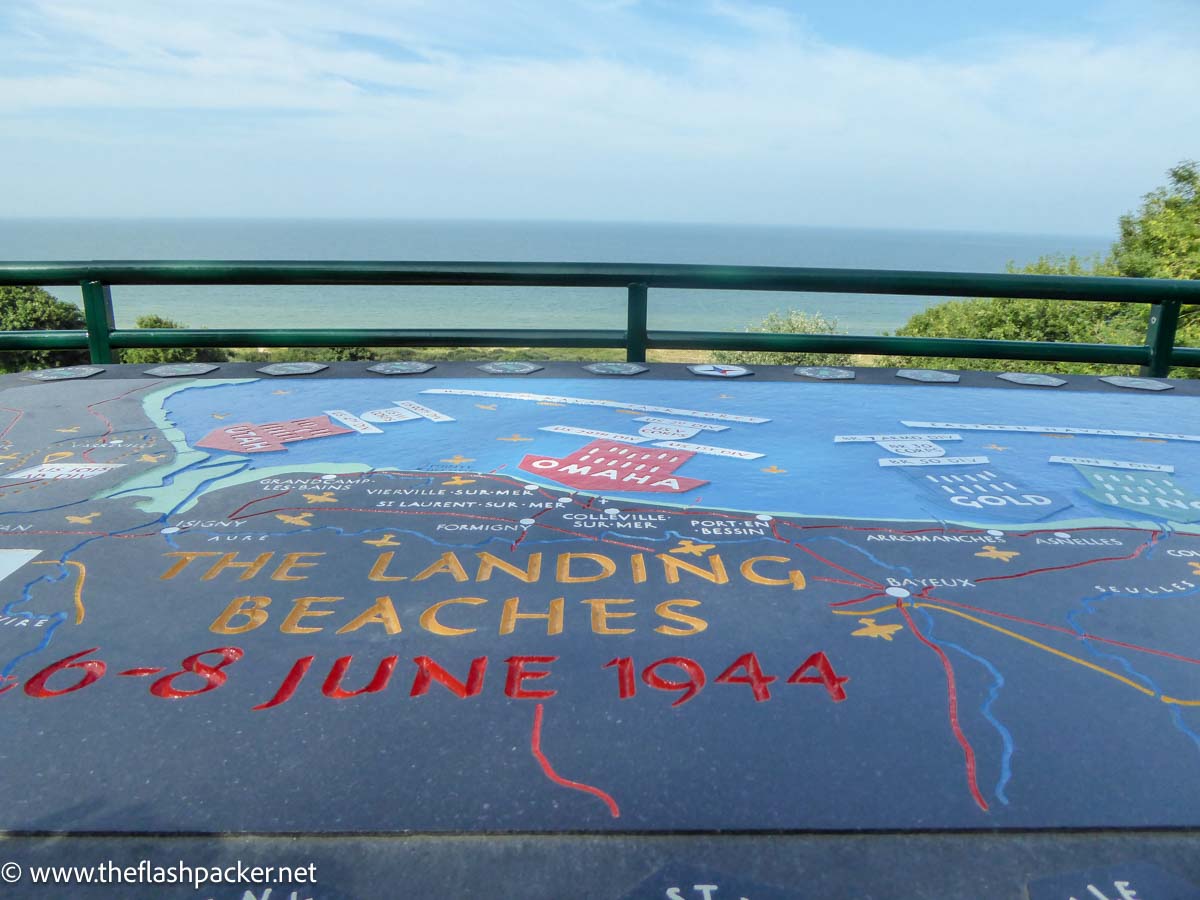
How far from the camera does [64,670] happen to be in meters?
1.29

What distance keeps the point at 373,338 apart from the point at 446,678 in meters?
2.93

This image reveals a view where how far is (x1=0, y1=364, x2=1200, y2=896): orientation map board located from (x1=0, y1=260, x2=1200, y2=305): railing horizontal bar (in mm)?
1325

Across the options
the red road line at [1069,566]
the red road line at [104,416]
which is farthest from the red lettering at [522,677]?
the red road line at [104,416]

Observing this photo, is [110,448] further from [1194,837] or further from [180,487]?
[1194,837]

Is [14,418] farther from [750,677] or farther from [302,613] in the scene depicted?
[750,677]

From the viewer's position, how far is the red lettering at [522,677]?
4.05ft

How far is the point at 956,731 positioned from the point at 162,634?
4.08 ft

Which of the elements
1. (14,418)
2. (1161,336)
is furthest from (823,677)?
(1161,336)

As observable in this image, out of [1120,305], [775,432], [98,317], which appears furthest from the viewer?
[1120,305]

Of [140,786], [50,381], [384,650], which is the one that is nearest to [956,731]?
[384,650]

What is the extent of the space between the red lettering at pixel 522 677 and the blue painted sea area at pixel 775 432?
747 millimetres

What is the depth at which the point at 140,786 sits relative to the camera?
40.7 inches

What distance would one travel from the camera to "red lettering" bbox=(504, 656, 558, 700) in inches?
48.6

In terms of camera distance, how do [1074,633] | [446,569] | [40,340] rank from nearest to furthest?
1. [1074,633]
2. [446,569]
3. [40,340]
